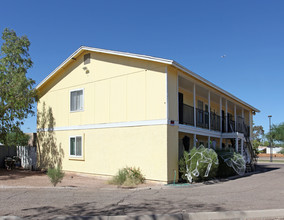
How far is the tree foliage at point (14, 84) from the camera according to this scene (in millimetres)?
14781

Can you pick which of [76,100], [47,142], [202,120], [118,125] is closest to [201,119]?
Result: [202,120]

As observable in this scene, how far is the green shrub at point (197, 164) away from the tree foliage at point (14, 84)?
9.04 m

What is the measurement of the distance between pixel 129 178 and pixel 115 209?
5.02 meters

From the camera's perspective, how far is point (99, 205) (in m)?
7.66

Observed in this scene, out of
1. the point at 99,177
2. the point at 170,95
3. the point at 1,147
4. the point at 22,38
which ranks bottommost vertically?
the point at 99,177

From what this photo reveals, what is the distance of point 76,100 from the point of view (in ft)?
53.6

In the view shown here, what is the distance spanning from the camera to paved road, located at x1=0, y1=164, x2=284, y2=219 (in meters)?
6.96

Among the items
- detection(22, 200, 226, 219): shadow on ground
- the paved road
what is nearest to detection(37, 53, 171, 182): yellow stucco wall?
the paved road

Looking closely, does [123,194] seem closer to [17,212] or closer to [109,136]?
[17,212]

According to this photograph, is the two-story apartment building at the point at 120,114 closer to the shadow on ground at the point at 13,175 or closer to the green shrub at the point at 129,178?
the green shrub at the point at 129,178

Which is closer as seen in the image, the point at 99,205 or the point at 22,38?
the point at 99,205

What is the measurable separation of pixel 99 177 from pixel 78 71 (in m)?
6.03

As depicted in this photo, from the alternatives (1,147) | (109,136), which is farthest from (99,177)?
(1,147)

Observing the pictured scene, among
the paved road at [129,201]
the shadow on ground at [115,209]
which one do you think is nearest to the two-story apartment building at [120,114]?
the paved road at [129,201]
